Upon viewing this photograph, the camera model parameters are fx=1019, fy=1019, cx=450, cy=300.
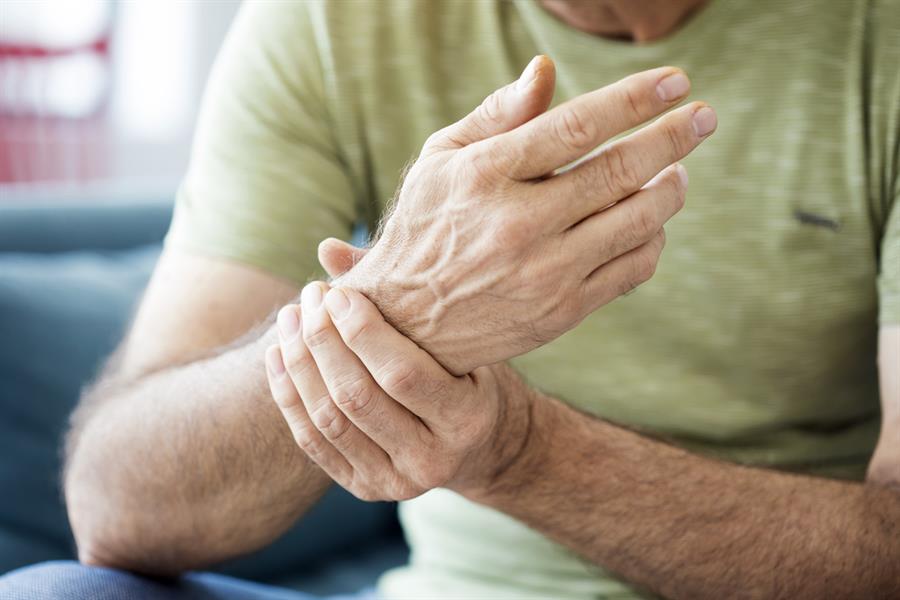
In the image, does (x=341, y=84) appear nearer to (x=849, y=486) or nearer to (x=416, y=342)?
(x=416, y=342)

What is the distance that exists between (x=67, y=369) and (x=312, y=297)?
0.82 meters

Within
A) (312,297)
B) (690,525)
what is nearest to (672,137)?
(312,297)

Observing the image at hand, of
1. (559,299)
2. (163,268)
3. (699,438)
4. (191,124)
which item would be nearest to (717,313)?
(699,438)

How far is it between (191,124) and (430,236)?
3.59 meters

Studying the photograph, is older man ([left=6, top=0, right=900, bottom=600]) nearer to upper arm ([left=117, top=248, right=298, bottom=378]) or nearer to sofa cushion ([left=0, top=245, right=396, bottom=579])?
upper arm ([left=117, top=248, right=298, bottom=378])

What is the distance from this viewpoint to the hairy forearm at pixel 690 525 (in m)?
0.88

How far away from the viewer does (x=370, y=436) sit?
2.46 feet

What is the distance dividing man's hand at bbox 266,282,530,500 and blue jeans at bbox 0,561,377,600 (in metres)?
0.25

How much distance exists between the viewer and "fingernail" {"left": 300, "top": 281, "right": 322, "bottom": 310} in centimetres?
72

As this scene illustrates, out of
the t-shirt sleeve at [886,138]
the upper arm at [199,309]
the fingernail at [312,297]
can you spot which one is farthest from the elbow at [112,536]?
the t-shirt sleeve at [886,138]

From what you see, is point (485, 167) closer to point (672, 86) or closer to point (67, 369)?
point (672, 86)

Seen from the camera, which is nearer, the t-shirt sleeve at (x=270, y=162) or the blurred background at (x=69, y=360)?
the t-shirt sleeve at (x=270, y=162)

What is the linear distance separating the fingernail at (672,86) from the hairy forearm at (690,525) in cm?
32

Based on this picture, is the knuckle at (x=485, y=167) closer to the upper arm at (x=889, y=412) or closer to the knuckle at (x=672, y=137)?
the knuckle at (x=672, y=137)
